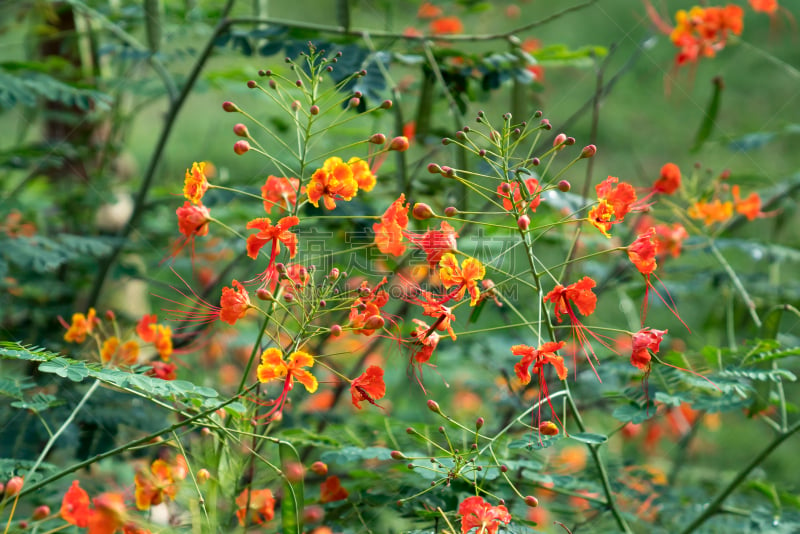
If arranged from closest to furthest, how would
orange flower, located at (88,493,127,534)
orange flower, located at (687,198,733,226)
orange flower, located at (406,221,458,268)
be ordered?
orange flower, located at (88,493,127,534) < orange flower, located at (406,221,458,268) < orange flower, located at (687,198,733,226)

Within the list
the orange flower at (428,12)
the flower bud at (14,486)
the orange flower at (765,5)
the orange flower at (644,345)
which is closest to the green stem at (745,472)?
the orange flower at (644,345)

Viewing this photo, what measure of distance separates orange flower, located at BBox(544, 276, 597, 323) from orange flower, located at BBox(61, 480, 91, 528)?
74 centimetres

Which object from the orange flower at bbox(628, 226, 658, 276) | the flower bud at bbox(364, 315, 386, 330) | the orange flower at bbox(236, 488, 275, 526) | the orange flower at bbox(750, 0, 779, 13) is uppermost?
the orange flower at bbox(750, 0, 779, 13)

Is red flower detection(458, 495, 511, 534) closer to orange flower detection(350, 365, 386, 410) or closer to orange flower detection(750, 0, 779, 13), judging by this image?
orange flower detection(350, 365, 386, 410)

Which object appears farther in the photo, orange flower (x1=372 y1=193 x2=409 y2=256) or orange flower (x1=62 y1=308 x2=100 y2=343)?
orange flower (x1=62 y1=308 x2=100 y2=343)

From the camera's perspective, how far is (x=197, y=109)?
242 inches

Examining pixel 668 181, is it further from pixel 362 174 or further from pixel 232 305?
pixel 232 305

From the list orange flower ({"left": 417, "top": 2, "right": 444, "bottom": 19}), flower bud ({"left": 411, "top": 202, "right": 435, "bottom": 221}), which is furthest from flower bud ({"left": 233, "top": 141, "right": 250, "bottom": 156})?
orange flower ({"left": 417, "top": 2, "right": 444, "bottom": 19})

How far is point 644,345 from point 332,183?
1.77ft

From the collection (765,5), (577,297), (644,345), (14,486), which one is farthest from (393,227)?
(765,5)

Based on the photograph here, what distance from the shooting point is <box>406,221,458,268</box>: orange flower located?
46.1 inches

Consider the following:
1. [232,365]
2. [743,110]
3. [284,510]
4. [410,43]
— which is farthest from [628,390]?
[743,110]

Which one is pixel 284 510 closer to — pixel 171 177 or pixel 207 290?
pixel 207 290

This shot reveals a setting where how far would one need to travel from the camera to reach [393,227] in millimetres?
1141
